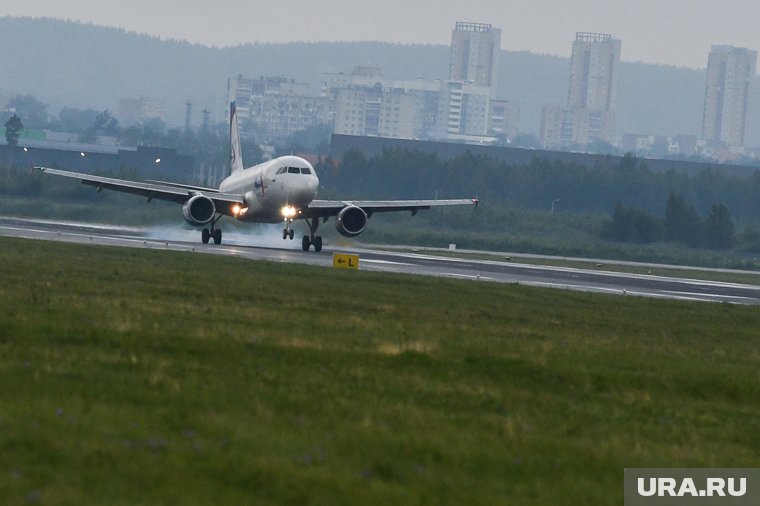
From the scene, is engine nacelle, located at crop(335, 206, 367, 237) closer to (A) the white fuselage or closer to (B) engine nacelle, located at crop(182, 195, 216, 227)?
(A) the white fuselage

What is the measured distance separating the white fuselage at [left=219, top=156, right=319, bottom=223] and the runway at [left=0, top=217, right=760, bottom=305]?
2007 millimetres

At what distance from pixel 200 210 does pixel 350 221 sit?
7132mm

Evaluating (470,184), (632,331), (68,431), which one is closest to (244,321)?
(632,331)

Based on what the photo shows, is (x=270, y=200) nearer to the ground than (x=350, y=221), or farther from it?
farther from it

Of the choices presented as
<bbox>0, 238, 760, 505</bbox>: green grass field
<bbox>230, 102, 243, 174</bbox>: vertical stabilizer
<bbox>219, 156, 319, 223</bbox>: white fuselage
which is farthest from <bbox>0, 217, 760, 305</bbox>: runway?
<bbox>0, 238, 760, 505</bbox>: green grass field

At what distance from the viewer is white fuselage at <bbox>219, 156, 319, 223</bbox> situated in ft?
214

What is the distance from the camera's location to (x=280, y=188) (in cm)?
6544

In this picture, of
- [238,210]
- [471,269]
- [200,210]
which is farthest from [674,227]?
[200,210]

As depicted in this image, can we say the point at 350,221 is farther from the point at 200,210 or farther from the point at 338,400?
the point at 338,400

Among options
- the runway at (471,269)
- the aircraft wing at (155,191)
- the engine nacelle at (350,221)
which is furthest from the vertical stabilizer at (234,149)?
the engine nacelle at (350,221)

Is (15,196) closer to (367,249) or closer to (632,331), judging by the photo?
(367,249)

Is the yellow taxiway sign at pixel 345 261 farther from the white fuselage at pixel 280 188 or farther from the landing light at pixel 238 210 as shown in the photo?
the landing light at pixel 238 210

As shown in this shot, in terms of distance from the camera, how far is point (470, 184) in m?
183

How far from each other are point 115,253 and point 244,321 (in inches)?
1010
